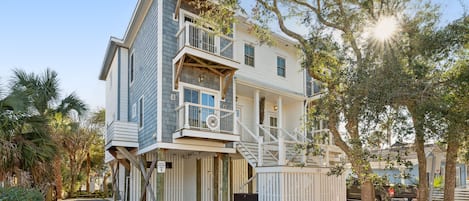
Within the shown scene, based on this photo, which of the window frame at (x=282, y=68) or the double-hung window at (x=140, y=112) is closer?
the double-hung window at (x=140, y=112)

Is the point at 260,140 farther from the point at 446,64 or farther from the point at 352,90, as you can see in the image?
the point at 446,64

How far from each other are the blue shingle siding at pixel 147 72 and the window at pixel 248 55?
4279mm

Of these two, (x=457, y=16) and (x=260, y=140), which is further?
(x=260, y=140)

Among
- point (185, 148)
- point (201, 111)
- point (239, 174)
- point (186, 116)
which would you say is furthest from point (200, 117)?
point (239, 174)

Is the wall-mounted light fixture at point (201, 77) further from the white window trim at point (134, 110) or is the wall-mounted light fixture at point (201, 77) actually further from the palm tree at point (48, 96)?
the palm tree at point (48, 96)

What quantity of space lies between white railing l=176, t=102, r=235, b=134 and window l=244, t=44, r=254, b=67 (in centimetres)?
368

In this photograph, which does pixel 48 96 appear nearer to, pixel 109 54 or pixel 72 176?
pixel 109 54

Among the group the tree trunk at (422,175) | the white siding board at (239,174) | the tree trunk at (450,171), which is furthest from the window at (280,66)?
the tree trunk at (450,171)

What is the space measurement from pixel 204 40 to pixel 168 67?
5.46 ft

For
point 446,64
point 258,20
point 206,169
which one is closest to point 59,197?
point 206,169

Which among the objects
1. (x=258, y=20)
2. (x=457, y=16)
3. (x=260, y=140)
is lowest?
(x=260, y=140)

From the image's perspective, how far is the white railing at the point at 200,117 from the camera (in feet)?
38.6

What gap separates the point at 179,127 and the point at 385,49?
6623 millimetres

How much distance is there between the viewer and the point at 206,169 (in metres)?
16.2
